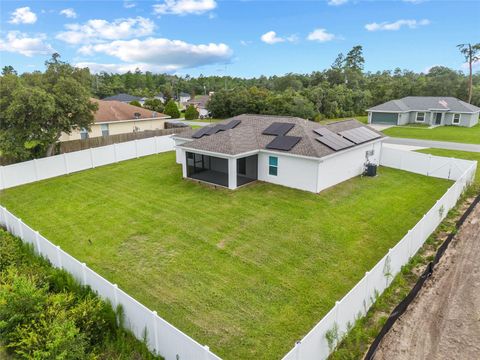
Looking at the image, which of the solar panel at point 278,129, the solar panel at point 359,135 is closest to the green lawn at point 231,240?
the solar panel at point 359,135

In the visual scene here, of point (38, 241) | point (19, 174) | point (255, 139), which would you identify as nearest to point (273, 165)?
point (255, 139)

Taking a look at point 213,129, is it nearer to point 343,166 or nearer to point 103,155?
point 103,155

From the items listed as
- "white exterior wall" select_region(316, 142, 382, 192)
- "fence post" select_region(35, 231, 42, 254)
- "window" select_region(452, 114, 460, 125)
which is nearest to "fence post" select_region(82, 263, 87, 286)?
"fence post" select_region(35, 231, 42, 254)

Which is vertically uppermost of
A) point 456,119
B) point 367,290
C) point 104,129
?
point 104,129

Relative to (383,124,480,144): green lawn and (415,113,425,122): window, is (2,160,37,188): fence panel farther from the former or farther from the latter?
(415,113,425,122): window

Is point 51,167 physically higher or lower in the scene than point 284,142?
lower

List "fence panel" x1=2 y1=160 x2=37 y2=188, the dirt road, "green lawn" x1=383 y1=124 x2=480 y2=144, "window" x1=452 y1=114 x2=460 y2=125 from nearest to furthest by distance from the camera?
1. the dirt road
2. "fence panel" x1=2 y1=160 x2=37 y2=188
3. "green lawn" x1=383 y1=124 x2=480 y2=144
4. "window" x1=452 y1=114 x2=460 y2=125

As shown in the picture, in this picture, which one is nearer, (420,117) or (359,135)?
(359,135)

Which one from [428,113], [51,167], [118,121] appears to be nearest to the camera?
[51,167]
